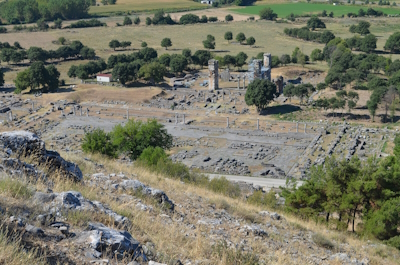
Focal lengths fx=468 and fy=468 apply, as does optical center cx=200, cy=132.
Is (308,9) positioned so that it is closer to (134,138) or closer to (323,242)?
(134,138)

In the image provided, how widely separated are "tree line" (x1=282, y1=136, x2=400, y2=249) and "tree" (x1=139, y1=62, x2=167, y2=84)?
4017cm

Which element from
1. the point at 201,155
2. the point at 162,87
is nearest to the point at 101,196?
the point at 201,155

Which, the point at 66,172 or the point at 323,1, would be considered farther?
the point at 323,1

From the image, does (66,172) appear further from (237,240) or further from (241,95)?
(241,95)

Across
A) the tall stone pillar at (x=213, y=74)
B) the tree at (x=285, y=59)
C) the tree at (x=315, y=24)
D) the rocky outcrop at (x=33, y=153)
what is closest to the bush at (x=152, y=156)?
the rocky outcrop at (x=33, y=153)

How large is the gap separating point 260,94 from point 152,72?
17265 millimetres

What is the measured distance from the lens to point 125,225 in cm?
856

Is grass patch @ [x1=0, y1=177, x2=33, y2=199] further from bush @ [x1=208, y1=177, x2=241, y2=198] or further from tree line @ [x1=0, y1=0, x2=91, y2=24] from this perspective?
tree line @ [x1=0, y1=0, x2=91, y2=24]

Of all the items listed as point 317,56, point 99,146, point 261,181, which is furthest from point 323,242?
point 317,56

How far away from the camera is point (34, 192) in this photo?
8.47 metres

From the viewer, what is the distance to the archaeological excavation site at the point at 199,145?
827 centimetres

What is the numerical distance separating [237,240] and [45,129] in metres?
34.9

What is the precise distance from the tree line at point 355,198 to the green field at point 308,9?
101982 mm

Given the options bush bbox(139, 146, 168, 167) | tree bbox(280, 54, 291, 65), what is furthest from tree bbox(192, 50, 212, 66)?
bush bbox(139, 146, 168, 167)
